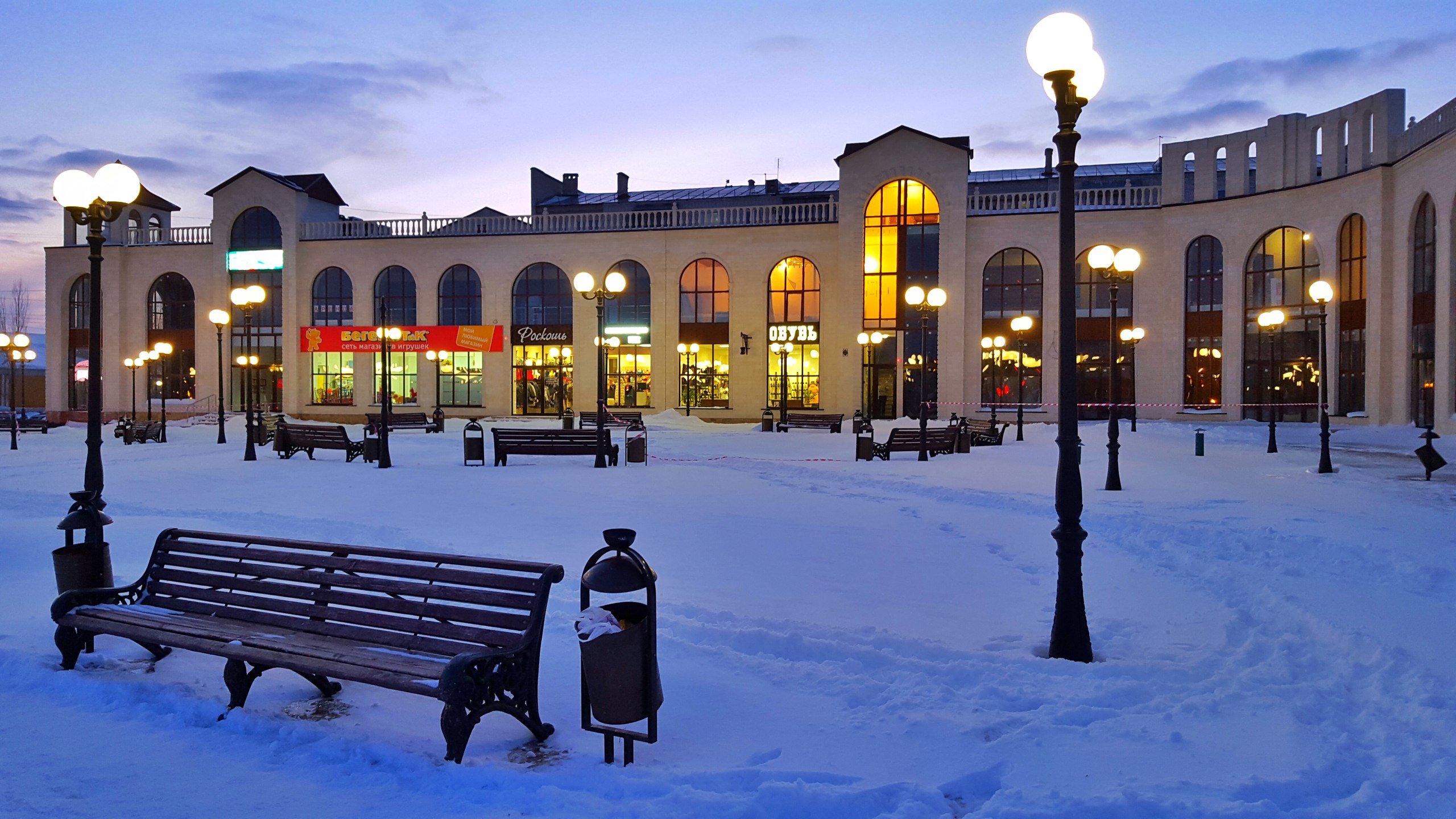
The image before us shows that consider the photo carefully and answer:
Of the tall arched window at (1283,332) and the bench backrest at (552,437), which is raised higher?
the tall arched window at (1283,332)

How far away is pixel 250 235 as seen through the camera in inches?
1837

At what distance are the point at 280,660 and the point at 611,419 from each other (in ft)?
106

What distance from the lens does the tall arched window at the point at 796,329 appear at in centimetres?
4119

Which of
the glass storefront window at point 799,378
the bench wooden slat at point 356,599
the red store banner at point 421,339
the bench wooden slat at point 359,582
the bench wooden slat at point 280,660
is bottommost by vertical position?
the bench wooden slat at point 280,660

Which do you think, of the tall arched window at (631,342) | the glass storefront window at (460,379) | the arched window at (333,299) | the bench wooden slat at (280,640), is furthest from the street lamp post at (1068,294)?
the arched window at (333,299)

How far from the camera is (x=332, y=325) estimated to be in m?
46.2

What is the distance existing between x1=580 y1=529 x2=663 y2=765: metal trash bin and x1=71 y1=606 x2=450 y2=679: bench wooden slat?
80cm

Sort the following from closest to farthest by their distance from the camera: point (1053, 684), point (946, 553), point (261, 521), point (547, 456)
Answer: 1. point (1053, 684)
2. point (946, 553)
3. point (261, 521)
4. point (547, 456)

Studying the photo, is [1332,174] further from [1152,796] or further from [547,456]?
[1152,796]

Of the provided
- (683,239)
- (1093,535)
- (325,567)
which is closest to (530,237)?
(683,239)

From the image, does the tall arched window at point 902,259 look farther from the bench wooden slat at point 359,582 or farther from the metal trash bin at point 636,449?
the bench wooden slat at point 359,582

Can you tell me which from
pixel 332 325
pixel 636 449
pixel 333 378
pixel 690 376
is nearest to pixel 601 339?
pixel 636 449

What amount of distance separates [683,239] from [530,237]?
789cm

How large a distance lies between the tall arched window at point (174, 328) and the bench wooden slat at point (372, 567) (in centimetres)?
4892
